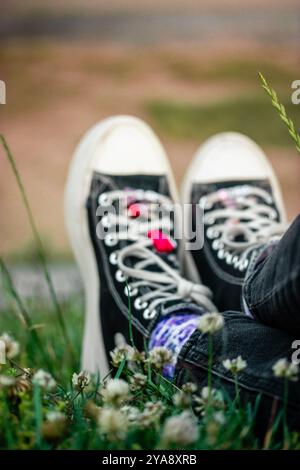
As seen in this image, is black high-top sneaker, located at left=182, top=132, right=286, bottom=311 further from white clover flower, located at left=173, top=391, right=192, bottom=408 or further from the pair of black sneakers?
white clover flower, located at left=173, top=391, right=192, bottom=408

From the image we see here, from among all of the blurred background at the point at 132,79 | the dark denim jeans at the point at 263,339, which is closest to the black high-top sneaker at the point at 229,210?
the dark denim jeans at the point at 263,339

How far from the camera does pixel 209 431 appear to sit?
19.4 inches

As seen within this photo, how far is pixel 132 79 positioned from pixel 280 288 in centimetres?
165

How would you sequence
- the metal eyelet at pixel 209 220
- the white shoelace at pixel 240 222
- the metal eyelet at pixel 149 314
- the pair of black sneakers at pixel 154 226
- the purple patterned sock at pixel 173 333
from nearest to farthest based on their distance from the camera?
the purple patterned sock at pixel 173 333
the metal eyelet at pixel 149 314
the pair of black sneakers at pixel 154 226
the white shoelace at pixel 240 222
the metal eyelet at pixel 209 220

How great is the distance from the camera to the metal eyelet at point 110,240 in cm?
107


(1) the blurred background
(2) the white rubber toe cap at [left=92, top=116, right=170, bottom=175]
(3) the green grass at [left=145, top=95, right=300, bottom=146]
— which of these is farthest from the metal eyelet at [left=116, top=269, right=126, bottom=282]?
(3) the green grass at [left=145, top=95, right=300, bottom=146]

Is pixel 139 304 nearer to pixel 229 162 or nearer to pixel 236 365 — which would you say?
pixel 236 365

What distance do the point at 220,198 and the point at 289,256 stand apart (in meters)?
0.69

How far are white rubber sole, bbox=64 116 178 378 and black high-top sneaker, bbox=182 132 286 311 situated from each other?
68 millimetres

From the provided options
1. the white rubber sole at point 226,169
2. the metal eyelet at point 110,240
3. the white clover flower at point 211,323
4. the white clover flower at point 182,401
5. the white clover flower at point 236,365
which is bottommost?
the white clover flower at point 182,401

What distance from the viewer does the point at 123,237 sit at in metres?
1.07

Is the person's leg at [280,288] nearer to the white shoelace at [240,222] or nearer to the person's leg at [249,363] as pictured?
the person's leg at [249,363]

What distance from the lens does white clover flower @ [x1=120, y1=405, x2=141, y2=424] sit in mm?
515

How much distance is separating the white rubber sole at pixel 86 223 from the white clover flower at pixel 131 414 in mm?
436
